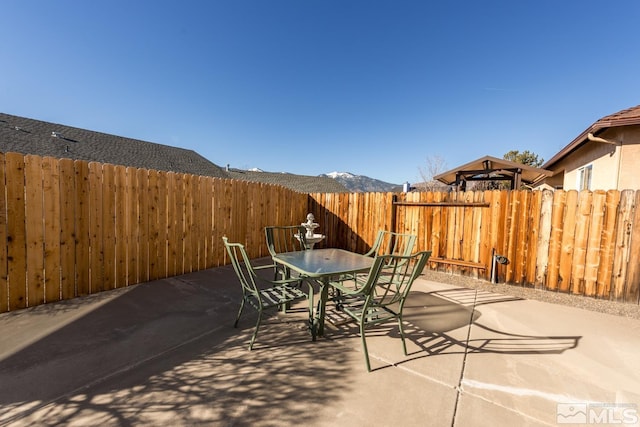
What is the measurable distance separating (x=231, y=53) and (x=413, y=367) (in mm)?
9690

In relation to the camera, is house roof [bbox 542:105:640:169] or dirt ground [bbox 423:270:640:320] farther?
house roof [bbox 542:105:640:169]

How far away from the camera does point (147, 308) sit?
10.0 feet

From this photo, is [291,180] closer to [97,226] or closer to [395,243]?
[395,243]

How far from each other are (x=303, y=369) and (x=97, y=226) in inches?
141

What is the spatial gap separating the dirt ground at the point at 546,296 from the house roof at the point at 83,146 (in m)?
11.3

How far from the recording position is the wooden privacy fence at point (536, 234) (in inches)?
139

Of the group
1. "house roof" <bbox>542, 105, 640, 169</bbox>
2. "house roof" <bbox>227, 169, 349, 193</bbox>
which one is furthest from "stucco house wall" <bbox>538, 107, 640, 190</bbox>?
"house roof" <bbox>227, 169, 349, 193</bbox>

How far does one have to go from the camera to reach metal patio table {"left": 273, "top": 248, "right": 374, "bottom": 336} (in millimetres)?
2309

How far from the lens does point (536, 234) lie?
408 cm

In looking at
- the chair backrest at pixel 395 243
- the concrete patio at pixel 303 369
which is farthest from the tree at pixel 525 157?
the concrete patio at pixel 303 369

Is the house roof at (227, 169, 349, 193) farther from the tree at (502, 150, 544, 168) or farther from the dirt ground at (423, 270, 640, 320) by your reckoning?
the dirt ground at (423, 270, 640, 320)

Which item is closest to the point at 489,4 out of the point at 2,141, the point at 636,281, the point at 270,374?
the point at 636,281

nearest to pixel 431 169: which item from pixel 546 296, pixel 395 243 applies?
pixel 546 296

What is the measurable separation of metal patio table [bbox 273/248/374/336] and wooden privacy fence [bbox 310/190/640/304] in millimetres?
2756
